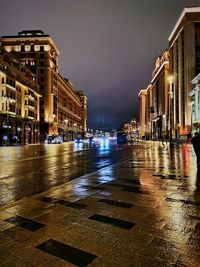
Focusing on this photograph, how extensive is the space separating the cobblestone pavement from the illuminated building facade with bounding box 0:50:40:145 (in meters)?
47.0

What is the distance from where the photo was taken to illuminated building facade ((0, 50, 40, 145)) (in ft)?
168

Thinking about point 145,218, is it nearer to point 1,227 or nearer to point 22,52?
point 1,227

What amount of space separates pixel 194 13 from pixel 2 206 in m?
96.3

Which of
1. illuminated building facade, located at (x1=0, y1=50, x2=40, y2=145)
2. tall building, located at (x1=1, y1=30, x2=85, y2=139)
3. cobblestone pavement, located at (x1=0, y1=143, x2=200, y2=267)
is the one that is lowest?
cobblestone pavement, located at (x1=0, y1=143, x2=200, y2=267)

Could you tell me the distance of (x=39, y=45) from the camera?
87750 millimetres

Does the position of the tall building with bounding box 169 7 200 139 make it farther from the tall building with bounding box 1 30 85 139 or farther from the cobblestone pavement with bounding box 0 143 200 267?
the cobblestone pavement with bounding box 0 143 200 267

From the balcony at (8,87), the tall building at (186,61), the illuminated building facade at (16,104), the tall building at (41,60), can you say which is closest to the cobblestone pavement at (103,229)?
the illuminated building facade at (16,104)

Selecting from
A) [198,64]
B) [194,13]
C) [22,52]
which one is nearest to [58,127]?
[22,52]

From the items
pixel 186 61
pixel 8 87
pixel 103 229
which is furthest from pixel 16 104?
pixel 103 229

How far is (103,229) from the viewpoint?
4312 mm

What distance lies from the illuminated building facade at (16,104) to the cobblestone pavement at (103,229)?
47029mm

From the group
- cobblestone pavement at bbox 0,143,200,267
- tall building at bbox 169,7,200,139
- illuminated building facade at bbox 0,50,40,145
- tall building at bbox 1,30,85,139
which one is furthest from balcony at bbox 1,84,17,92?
tall building at bbox 169,7,200,139

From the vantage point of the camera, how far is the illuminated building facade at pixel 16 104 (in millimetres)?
51250

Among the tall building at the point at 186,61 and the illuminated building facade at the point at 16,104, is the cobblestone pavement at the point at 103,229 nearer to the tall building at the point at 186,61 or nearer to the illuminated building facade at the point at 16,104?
the illuminated building facade at the point at 16,104
